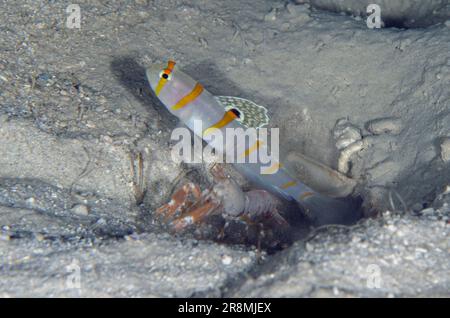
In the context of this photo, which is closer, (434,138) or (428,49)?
(434,138)

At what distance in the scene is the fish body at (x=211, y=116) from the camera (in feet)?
12.4

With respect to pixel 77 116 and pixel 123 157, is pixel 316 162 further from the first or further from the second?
pixel 77 116

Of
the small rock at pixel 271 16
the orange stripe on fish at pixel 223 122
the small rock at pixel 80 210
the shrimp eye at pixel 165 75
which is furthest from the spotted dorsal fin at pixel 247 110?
the small rock at pixel 271 16

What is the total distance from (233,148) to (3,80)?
8.44 feet

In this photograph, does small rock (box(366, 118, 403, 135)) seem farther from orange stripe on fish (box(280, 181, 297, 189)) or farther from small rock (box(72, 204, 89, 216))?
small rock (box(72, 204, 89, 216))

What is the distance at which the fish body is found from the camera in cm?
378

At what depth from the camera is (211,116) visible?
3.88 m

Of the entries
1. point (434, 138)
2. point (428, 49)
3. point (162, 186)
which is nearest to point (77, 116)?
point (162, 186)

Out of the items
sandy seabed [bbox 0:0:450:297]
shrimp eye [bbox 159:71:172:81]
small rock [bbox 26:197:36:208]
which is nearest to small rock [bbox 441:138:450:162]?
sandy seabed [bbox 0:0:450:297]

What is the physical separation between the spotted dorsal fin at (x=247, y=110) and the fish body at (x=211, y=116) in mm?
11

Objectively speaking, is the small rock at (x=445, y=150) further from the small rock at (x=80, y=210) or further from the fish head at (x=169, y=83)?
the small rock at (x=80, y=210)

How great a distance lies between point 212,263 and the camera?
2615mm

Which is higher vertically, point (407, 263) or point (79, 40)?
point (79, 40)

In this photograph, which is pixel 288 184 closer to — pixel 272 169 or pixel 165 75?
pixel 272 169
